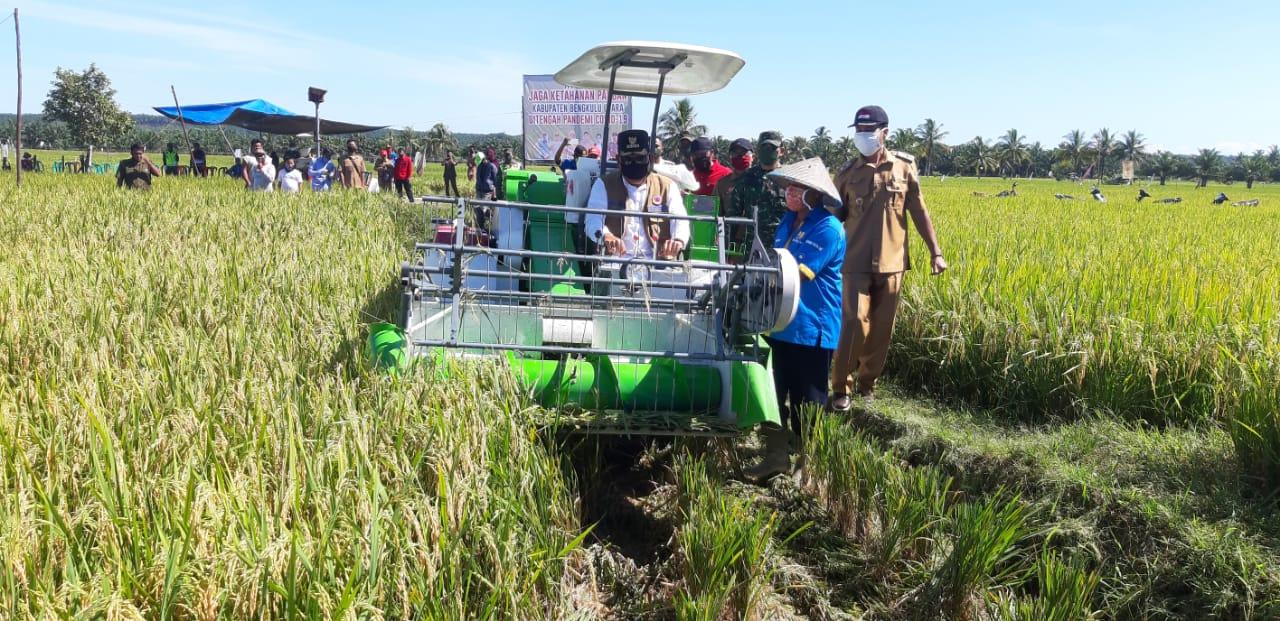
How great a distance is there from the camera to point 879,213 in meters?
5.32

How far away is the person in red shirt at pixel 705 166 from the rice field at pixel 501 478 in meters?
2.61

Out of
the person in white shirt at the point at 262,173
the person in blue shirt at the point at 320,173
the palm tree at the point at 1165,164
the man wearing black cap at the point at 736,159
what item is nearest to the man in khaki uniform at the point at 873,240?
the man wearing black cap at the point at 736,159

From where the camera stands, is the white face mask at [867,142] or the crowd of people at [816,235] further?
the white face mask at [867,142]

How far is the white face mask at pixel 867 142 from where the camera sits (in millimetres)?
5258

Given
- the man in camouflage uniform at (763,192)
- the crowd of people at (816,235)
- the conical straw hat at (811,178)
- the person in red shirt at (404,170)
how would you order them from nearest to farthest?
1. the conical straw hat at (811,178)
2. the crowd of people at (816,235)
3. the man in camouflage uniform at (763,192)
4. the person in red shirt at (404,170)

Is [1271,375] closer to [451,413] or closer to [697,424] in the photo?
[697,424]

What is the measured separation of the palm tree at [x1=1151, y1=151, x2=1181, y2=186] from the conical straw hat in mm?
103330

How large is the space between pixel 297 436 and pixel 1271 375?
4197 millimetres

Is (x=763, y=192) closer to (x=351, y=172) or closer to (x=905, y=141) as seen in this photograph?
(x=351, y=172)

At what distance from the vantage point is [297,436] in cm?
284

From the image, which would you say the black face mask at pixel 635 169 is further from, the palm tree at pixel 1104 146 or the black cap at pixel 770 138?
the palm tree at pixel 1104 146

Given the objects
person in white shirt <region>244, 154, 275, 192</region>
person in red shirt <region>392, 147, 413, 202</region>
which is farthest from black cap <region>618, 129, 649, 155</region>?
person in red shirt <region>392, 147, 413, 202</region>

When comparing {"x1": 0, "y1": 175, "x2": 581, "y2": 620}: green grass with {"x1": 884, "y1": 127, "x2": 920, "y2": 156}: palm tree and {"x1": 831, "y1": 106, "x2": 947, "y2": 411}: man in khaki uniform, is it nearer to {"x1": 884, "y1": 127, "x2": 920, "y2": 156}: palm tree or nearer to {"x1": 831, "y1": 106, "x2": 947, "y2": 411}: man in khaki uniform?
{"x1": 831, "y1": 106, "x2": 947, "y2": 411}: man in khaki uniform

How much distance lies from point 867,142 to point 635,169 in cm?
143
